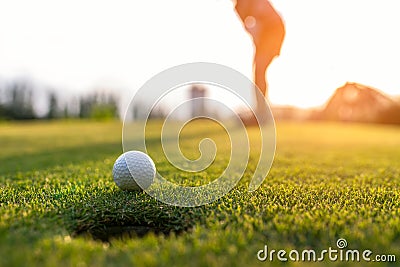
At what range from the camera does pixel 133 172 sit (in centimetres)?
269

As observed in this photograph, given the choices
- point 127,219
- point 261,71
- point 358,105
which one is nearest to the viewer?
point 127,219

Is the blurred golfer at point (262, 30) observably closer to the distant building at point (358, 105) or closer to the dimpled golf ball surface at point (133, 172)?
the distant building at point (358, 105)

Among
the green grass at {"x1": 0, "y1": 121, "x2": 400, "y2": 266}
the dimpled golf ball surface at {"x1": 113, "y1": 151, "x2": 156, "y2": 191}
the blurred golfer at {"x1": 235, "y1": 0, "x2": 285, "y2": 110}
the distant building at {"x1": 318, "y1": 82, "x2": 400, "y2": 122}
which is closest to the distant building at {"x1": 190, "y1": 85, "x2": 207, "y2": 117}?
the dimpled golf ball surface at {"x1": 113, "y1": 151, "x2": 156, "y2": 191}

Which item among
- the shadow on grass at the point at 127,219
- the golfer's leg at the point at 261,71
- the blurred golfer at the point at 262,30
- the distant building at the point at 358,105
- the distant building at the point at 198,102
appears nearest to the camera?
the shadow on grass at the point at 127,219

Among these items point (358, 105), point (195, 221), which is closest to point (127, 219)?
point (195, 221)

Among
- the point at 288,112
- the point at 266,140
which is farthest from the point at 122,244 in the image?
the point at 288,112

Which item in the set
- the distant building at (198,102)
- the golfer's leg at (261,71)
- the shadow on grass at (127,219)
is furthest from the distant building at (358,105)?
the shadow on grass at (127,219)

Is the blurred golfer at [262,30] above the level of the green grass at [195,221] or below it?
above

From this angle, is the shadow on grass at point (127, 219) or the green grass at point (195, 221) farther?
the shadow on grass at point (127, 219)

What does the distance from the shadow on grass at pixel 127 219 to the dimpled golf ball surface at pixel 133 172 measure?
0.39 meters

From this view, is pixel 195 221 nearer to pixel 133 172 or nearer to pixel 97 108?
pixel 133 172

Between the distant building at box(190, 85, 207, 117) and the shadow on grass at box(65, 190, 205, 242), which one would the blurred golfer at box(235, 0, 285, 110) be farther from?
the shadow on grass at box(65, 190, 205, 242)

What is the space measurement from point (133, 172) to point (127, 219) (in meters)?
0.62

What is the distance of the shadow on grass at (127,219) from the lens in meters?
1.98
